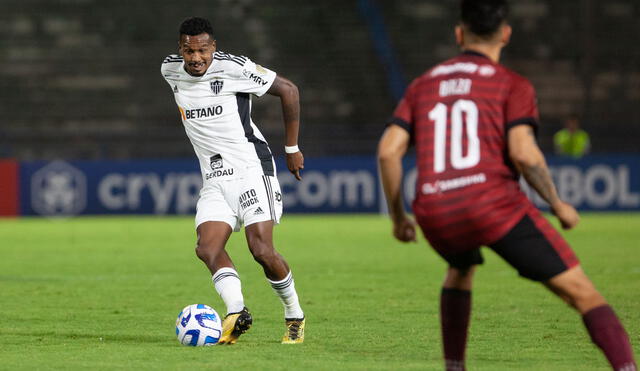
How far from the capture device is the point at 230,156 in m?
7.31

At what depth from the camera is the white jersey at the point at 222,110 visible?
24.0 ft

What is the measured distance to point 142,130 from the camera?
24.3 m

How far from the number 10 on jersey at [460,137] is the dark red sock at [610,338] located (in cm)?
82

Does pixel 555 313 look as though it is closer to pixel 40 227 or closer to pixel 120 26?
pixel 40 227

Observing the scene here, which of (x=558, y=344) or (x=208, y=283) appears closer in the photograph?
(x=558, y=344)

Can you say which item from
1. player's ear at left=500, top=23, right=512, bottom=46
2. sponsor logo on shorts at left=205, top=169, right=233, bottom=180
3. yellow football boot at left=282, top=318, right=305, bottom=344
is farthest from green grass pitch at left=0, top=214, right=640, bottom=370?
player's ear at left=500, top=23, right=512, bottom=46

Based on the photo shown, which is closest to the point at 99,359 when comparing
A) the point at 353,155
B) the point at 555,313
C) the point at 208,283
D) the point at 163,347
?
the point at 163,347

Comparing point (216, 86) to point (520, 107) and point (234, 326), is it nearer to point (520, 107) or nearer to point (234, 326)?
point (234, 326)

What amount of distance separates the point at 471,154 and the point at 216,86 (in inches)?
111

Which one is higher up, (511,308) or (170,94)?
(511,308)

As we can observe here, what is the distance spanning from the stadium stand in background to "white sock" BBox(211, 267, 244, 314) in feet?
57.0

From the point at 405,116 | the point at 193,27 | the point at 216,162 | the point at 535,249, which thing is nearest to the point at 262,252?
the point at 216,162

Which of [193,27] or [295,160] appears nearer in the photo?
[193,27]

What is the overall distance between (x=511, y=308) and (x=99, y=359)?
3688mm
